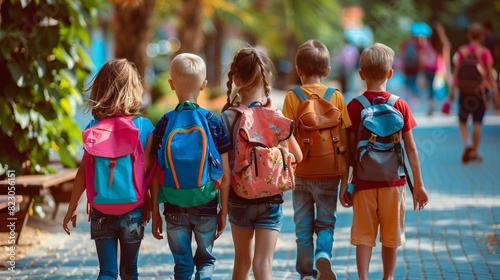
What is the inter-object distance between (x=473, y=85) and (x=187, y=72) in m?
8.36

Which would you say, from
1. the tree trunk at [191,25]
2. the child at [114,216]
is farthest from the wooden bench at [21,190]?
the tree trunk at [191,25]

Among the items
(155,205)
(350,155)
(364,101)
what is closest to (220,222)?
(155,205)

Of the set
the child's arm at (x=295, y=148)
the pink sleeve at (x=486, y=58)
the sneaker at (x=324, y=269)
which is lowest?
the sneaker at (x=324, y=269)

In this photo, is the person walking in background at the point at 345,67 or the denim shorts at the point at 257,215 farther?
the person walking in background at the point at 345,67

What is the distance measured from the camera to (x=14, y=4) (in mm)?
7402

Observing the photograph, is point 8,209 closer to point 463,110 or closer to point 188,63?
point 188,63

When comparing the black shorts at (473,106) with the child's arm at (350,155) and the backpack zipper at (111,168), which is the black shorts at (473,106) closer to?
the child's arm at (350,155)

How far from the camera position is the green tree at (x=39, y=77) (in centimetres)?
736

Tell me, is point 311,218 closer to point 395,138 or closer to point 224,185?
point 395,138

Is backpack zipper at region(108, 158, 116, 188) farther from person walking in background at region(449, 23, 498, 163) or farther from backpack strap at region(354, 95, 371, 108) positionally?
person walking in background at region(449, 23, 498, 163)

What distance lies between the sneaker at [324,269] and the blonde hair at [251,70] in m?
1.02

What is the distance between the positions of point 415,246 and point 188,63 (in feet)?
10.6

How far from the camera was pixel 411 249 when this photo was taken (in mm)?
7027

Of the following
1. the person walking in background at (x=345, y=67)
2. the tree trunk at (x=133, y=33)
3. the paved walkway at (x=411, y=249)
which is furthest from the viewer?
the person walking in background at (x=345, y=67)
